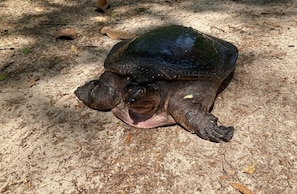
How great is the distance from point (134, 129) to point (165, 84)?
0.42 m

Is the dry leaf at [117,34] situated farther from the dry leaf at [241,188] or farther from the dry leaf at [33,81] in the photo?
the dry leaf at [241,188]

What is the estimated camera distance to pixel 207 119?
2.42 m

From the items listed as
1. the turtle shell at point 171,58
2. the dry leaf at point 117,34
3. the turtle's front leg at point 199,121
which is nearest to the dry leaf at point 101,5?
the dry leaf at point 117,34

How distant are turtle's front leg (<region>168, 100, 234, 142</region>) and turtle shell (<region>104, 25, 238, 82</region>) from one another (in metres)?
0.23

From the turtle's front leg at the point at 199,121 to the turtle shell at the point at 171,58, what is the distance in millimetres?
226

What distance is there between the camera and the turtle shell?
2.52 m

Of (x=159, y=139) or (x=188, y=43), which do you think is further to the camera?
(x=188, y=43)

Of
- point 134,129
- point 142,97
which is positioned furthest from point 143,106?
point 134,129

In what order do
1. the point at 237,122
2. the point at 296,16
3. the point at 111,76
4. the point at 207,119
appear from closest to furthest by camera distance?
the point at 207,119 → the point at 237,122 → the point at 111,76 → the point at 296,16

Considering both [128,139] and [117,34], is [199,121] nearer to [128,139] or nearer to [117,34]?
[128,139]

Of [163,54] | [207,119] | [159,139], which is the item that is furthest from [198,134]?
[163,54]

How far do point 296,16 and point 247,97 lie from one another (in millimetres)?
1901

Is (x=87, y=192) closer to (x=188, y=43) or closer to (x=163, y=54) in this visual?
(x=163, y=54)

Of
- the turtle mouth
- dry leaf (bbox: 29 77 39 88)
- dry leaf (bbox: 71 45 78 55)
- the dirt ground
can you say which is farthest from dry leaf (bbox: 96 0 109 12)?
the turtle mouth
